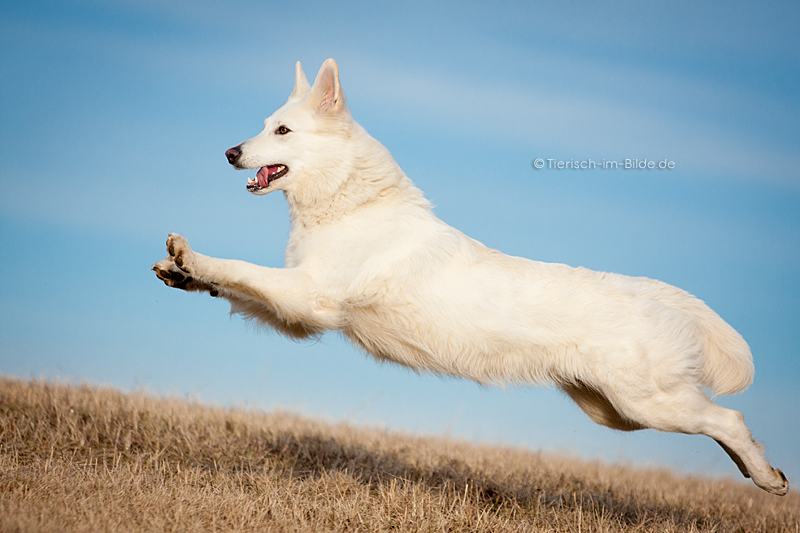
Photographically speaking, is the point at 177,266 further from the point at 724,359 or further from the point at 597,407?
the point at 724,359

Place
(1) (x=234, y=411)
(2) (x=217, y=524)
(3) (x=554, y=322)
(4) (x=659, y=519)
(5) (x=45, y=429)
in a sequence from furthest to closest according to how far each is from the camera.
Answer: (1) (x=234, y=411) → (5) (x=45, y=429) → (4) (x=659, y=519) → (3) (x=554, y=322) → (2) (x=217, y=524)

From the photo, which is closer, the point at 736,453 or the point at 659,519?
the point at 736,453

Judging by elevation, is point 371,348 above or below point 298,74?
below

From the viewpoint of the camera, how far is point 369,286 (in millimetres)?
4641

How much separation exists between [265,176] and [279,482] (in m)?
2.75

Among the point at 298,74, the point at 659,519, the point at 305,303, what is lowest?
the point at 659,519

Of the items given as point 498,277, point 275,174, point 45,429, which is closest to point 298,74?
point 275,174

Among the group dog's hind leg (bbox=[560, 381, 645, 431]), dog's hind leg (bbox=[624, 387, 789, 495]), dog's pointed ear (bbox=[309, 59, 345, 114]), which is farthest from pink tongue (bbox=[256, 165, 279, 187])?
dog's hind leg (bbox=[624, 387, 789, 495])

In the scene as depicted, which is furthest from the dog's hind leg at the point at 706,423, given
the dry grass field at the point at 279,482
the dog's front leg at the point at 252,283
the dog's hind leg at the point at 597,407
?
the dog's front leg at the point at 252,283

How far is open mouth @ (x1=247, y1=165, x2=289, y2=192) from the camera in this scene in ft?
17.1

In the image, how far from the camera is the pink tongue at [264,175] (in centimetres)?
524

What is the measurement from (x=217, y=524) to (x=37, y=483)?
58.6 inches

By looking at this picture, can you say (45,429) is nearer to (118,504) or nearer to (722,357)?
(118,504)

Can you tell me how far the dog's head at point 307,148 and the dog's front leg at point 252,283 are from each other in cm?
91
